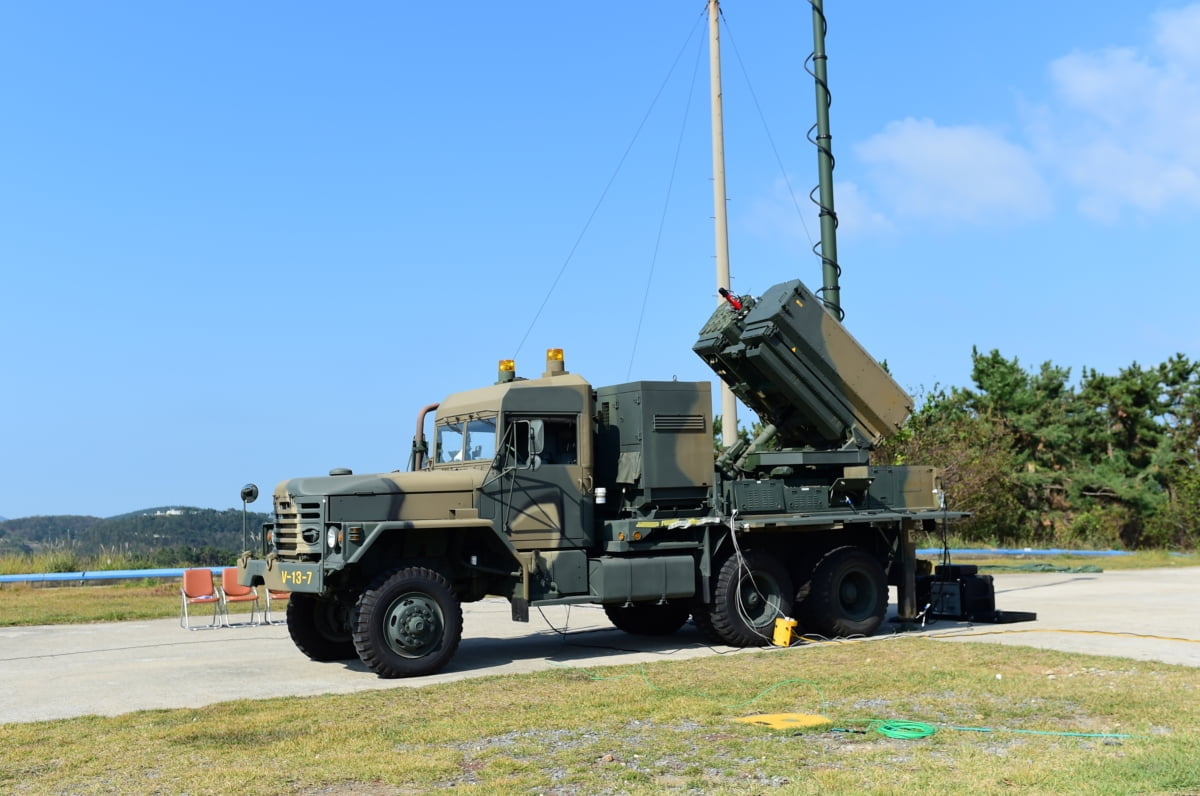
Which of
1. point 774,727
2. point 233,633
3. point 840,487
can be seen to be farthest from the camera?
point 233,633

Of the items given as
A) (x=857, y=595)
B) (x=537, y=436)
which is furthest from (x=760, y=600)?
(x=537, y=436)

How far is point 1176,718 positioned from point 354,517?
7.32 m

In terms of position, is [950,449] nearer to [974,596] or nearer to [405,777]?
[974,596]

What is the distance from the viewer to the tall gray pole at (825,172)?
54.2 ft

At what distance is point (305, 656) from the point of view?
44.4 ft

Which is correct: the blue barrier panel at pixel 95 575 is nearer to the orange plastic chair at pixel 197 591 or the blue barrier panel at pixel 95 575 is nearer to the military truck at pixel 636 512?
the orange plastic chair at pixel 197 591

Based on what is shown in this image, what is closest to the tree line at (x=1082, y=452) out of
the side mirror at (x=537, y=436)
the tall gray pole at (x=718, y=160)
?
the tall gray pole at (x=718, y=160)

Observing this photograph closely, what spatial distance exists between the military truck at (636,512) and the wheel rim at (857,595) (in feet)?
0.08

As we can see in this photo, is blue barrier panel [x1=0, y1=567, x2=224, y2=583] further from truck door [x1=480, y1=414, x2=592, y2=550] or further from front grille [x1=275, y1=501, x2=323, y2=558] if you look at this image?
truck door [x1=480, y1=414, x2=592, y2=550]

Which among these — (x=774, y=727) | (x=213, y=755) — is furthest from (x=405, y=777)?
(x=774, y=727)

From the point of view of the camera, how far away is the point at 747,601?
1375cm

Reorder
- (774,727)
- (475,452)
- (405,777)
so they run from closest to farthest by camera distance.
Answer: (405,777)
(774,727)
(475,452)

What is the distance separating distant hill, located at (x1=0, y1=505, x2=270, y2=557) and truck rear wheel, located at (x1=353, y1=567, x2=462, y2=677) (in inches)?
78.6

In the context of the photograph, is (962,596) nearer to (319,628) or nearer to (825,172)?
(825,172)
